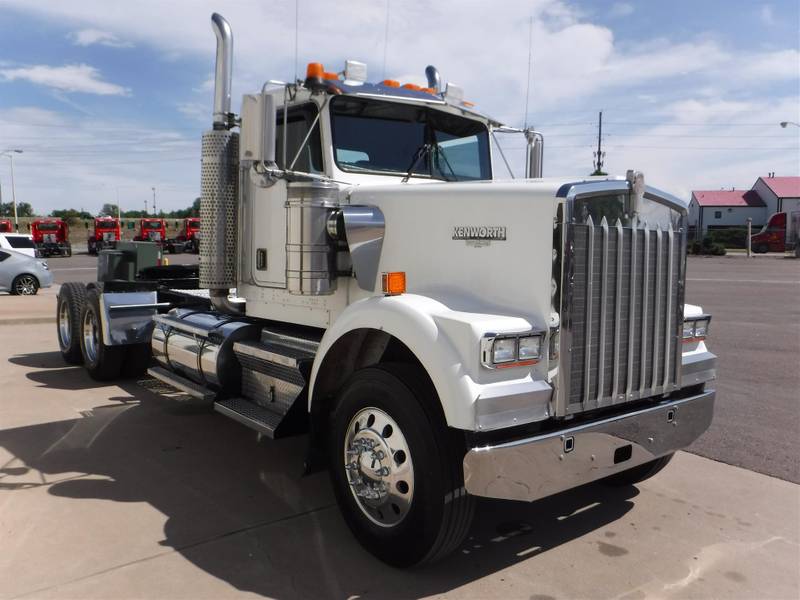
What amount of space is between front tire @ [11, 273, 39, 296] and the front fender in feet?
56.1

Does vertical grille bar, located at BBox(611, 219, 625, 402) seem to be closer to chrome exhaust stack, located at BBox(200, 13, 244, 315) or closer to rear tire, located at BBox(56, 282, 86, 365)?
chrome exhaust stack, located at BBox(200, 13, 244, 315)

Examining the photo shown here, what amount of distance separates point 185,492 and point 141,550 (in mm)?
817

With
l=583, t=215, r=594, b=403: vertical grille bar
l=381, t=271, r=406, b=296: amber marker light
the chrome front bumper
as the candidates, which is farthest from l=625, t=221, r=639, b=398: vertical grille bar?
l=381, t=271, r=406, b=296: amber marker light

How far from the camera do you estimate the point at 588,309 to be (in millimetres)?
3389

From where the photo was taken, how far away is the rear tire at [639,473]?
14.6ft

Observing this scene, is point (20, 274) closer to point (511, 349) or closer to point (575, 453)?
point (511, 349)

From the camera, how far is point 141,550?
3637 millimetres

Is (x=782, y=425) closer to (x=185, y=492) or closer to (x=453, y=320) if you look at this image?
(x=453, y=320)

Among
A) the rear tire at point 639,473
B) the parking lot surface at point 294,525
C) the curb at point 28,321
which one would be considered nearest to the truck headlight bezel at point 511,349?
the parking lot surface at point 294,525

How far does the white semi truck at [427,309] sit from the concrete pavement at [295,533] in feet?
0.97

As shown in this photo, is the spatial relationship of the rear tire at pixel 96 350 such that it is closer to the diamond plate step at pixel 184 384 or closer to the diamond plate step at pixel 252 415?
the diamond plate step at pixel 184 384

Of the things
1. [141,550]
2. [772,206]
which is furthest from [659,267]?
[772,206]

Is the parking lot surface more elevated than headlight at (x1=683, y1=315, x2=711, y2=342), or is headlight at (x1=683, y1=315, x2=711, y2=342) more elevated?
headlight at (x1=683, y1=315, x2=711, y2=342)

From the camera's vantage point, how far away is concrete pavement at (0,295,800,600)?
3.33 m
